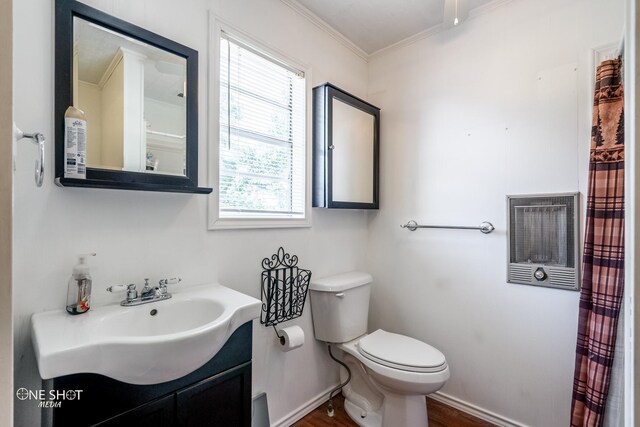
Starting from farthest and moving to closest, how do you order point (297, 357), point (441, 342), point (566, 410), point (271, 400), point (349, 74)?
point (349, 74) < point (441, 342) < point (297, 357) < point (271, 400) < point (566, 410)

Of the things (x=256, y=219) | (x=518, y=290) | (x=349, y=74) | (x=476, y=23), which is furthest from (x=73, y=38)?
(x=518, y=290)

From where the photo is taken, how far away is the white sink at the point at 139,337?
2.34ft

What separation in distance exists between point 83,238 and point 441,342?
197 cm

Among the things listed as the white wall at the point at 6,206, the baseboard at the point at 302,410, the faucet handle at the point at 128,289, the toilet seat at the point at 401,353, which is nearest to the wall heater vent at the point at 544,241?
the toilet seat at the point at 401,353

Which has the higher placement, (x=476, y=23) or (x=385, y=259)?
(x=476, y=23)

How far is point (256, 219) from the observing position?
5.02ft

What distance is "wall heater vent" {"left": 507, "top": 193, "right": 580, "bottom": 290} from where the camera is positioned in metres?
1.48

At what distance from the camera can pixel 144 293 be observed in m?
1.10

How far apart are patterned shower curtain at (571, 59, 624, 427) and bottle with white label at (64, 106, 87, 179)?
1992 millimetres

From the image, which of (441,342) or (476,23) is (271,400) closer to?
(441,342)

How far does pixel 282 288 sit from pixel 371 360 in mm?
601

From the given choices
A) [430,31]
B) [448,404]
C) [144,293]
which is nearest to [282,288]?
[144,293]

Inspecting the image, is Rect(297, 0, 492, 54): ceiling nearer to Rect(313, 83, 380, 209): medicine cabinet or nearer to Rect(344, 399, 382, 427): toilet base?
Rect(313, 83, 380, 209): medicine cabinet

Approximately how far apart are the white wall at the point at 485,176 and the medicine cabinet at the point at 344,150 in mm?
138
